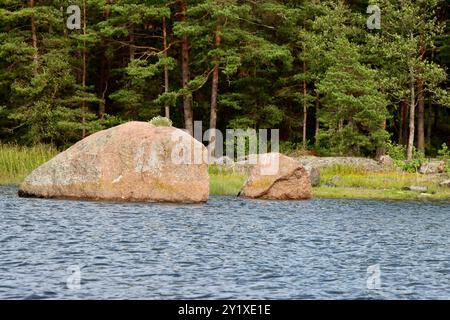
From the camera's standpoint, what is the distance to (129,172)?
86.5ft

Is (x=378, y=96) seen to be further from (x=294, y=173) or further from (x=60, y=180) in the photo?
(x=60, y=180)

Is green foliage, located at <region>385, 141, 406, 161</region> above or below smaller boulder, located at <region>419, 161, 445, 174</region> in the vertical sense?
above

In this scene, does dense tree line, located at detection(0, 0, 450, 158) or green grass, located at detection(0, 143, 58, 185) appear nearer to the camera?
green grass, located at detection(0, 143, 58, 185)

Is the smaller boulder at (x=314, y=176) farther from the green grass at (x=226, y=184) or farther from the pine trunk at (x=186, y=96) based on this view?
the pine trunk at (x=186, y=96)

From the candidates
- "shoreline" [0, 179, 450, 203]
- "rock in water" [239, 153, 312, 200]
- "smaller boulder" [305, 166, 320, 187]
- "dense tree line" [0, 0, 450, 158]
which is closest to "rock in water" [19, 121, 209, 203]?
"rock in water" [239, 153, 312, 200]

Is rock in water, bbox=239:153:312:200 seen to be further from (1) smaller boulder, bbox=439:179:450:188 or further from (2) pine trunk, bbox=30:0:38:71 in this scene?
(2) pine trunk, bbox=30:0:38:71

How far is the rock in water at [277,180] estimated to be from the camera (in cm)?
2956

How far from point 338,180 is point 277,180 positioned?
21.6ft

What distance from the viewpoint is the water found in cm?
1261

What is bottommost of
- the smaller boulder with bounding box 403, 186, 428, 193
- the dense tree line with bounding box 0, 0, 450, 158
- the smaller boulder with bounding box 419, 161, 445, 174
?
the smaller boulder with bounding box 403, 186, 428, 193

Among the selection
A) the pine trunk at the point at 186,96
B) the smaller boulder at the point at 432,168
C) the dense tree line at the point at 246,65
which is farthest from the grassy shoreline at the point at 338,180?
the pine trunk at the point at 186,96

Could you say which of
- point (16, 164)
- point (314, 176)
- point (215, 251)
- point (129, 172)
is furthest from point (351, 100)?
point (215, 251)

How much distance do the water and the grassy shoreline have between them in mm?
6291

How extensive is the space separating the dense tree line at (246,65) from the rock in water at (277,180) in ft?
39.6
